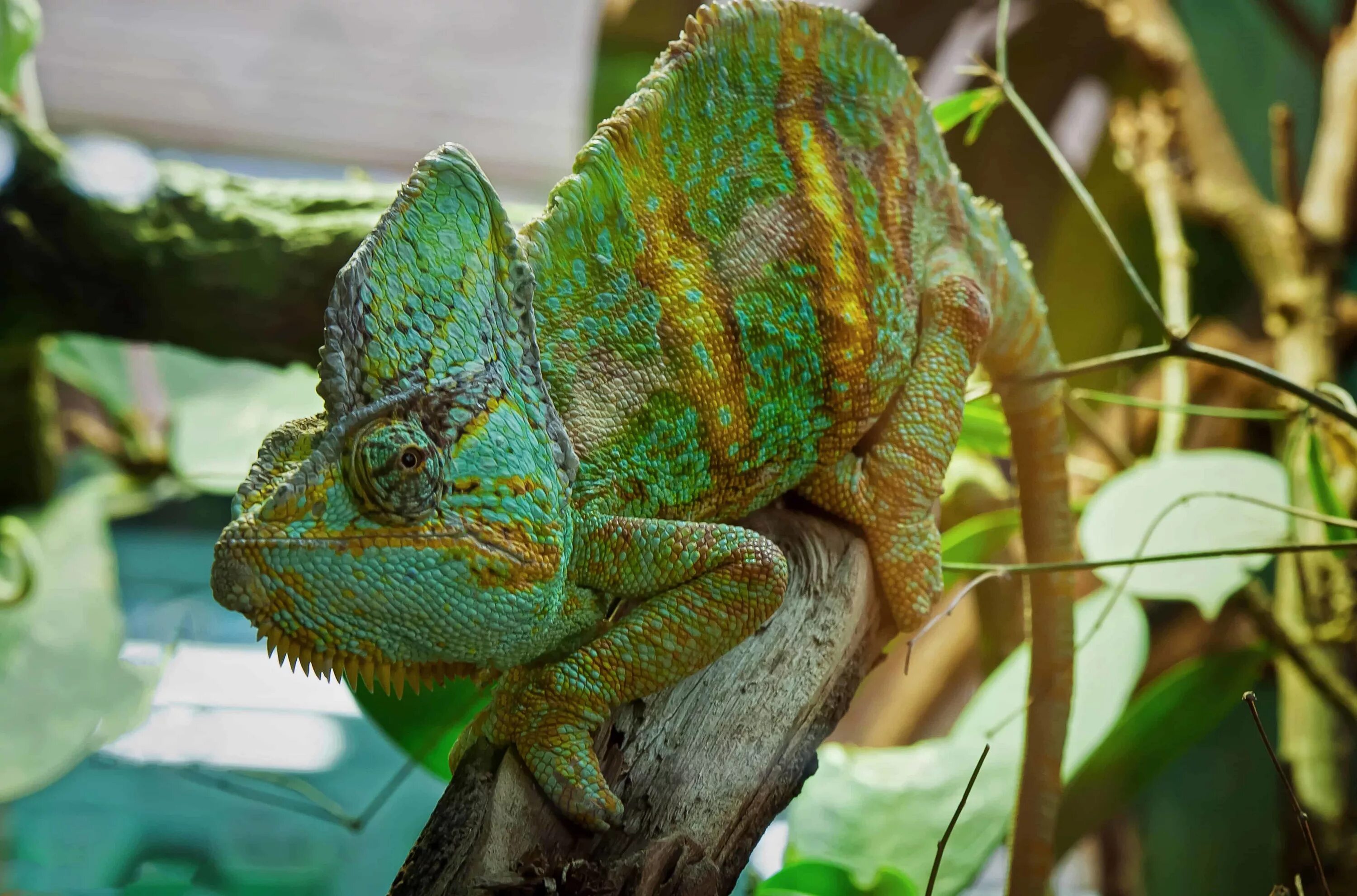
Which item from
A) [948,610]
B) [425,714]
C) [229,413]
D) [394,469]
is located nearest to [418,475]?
[394,469]

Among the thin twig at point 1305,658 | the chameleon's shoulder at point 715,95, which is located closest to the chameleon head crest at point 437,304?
the chameleon's shoulder at point 715,95

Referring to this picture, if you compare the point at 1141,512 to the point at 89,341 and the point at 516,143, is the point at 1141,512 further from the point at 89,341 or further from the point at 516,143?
the point at 89,341

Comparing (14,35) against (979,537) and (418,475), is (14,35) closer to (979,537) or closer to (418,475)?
(418,475)

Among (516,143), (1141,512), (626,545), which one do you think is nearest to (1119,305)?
(1141,512)

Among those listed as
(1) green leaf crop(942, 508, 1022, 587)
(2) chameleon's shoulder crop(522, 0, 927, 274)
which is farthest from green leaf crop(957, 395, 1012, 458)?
(2) chameleon's shoulder crop(522, 0, 927, 274)

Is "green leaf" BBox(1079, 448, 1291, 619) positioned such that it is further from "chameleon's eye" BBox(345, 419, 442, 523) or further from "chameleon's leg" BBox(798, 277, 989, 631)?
"chameleon's eye" BBox(345, 419, 442, 523)

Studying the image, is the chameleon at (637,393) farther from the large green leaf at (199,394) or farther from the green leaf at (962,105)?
the large green leaf at (199,394)
